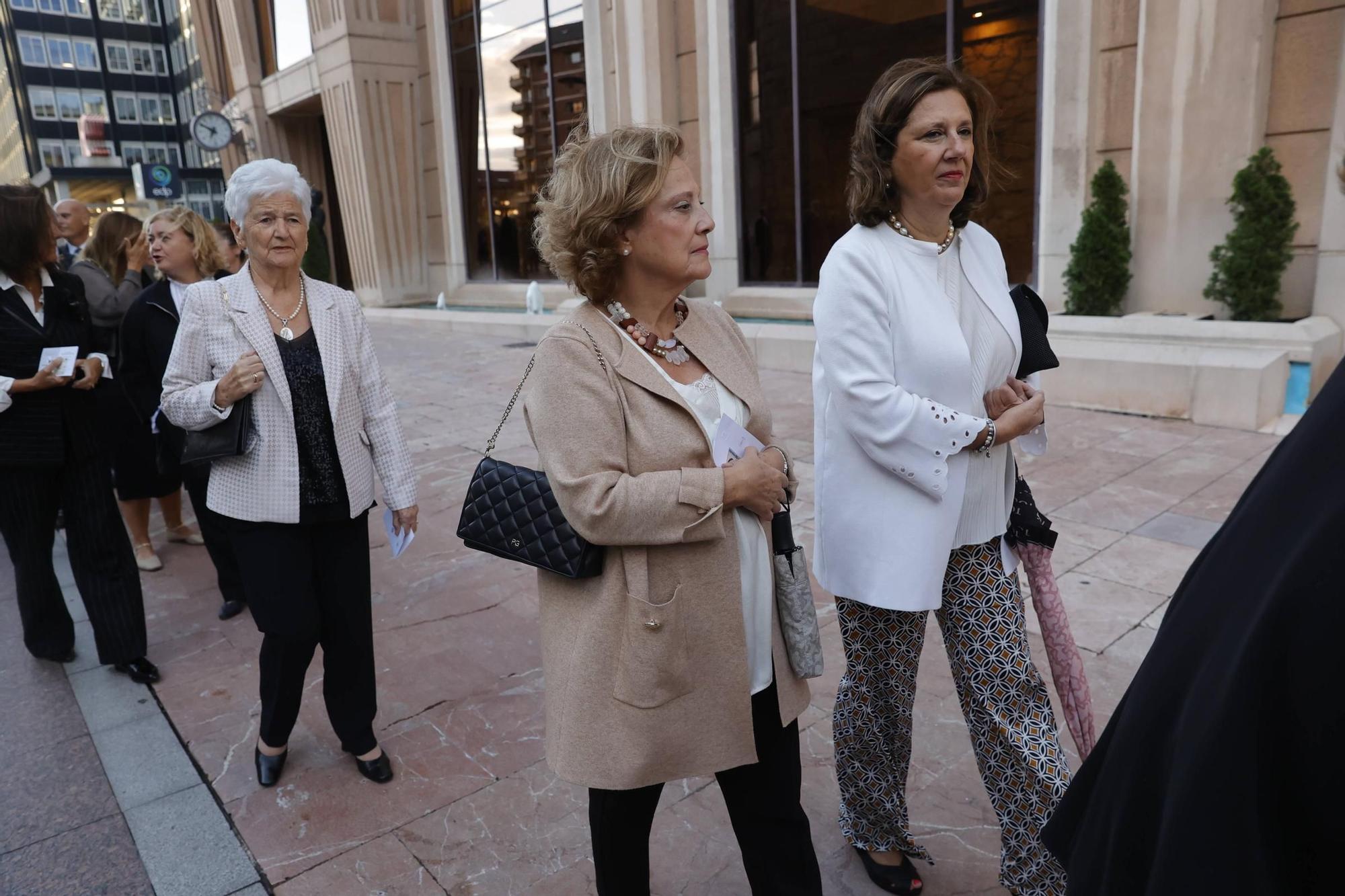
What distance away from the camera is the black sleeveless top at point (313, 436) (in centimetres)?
298

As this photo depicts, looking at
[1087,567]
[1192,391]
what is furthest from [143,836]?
[1192,391]

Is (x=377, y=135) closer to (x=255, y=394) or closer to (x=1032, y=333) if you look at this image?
(x=255, y=394)

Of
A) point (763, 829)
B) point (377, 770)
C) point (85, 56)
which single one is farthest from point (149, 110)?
point (763, 829)

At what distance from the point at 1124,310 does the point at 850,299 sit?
25.1 ft

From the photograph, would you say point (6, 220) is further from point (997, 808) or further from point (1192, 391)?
point (1192, 391)

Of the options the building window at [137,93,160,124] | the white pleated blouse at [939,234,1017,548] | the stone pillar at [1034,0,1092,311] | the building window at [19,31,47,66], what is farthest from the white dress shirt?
the building window at [19,31,47,66]

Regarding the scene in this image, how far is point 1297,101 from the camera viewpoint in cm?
767

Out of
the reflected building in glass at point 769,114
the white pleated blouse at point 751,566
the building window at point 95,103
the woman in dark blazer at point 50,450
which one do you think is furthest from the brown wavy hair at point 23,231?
the building window at point 95,103

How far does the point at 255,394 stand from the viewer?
116 inches

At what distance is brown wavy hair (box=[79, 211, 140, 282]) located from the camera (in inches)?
223

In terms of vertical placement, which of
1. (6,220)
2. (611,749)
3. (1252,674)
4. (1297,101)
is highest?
(1297,101)

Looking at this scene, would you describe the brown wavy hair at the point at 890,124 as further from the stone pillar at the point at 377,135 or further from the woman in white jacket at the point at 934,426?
the stone pillar at the point at 377,135

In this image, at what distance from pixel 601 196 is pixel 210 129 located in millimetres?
23959

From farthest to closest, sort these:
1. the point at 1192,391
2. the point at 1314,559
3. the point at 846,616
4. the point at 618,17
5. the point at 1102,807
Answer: the point at 618,17
the point at 1192,391
the point at 846,616
the point at 1102,807
the point at 1314,559
